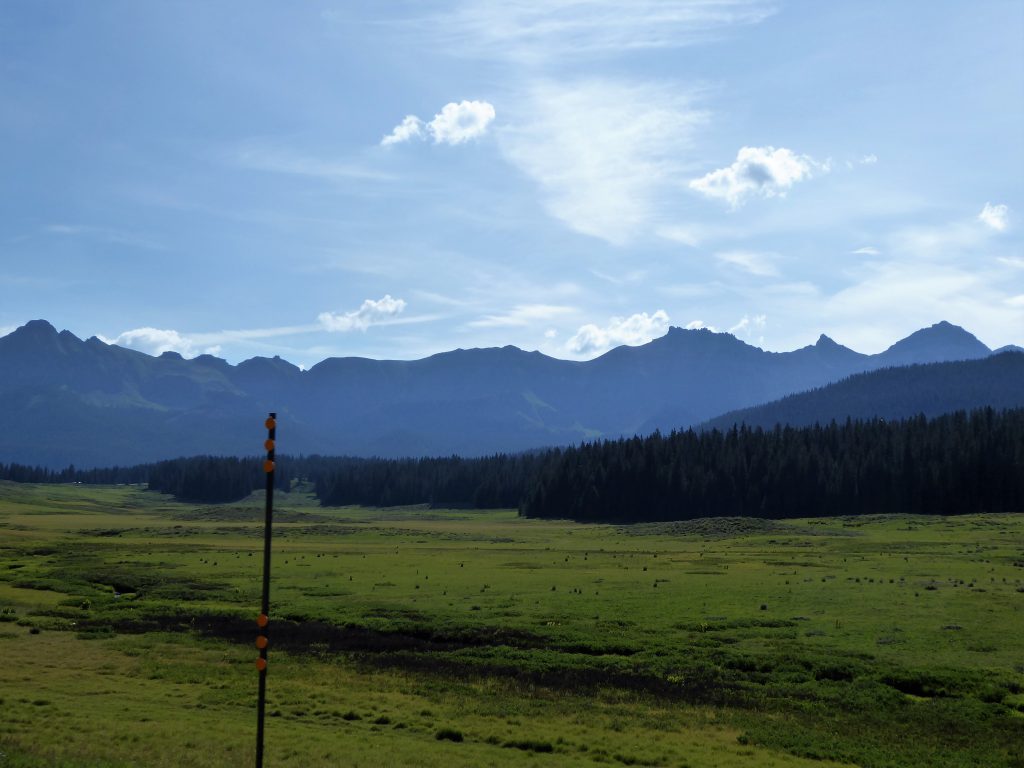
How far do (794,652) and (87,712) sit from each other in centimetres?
3134

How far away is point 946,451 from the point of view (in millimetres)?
168500

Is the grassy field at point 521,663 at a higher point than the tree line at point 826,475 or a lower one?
lower

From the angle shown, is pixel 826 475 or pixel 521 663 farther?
pixel 826 475

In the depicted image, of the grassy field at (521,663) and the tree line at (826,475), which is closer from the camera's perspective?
the grassy field at (521,663)

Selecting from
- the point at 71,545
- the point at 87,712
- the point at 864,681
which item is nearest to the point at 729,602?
the point at 864,681

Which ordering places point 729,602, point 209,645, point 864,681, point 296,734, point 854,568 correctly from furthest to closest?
point 854,568 → point 729,602 → point 209,645 → point 864,681 → point 296,734

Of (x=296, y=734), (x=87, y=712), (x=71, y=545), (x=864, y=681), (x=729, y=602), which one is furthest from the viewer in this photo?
(x=71, y=545)

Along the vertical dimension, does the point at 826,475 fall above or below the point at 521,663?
above

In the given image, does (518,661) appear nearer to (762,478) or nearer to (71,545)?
(71,545)

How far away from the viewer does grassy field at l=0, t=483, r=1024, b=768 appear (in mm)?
26859

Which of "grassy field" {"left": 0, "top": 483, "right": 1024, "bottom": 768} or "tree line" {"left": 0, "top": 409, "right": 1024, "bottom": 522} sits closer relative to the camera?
"grassy field" {"left": 0, "top": 483, "right": 1024, "bottom": 768}

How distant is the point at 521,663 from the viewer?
130ft

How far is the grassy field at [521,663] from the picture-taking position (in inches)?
1057

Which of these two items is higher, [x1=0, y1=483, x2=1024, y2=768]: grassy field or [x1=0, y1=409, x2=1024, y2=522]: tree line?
[x1=0, y1=409, x2=1024, y2=522]: tree line
